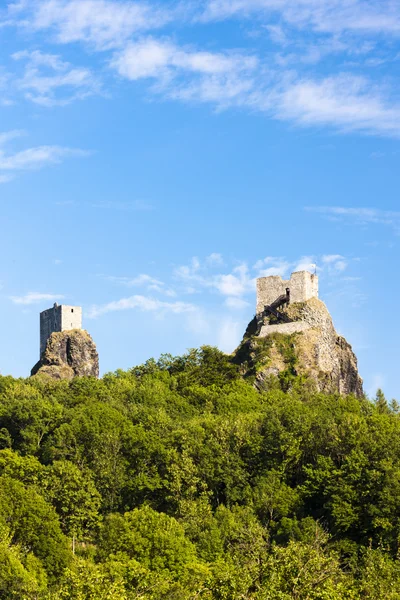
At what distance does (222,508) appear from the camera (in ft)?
283

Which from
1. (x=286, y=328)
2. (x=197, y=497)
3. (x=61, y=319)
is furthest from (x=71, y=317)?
(x=197, y=497)

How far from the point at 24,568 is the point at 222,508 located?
16767 millimetres

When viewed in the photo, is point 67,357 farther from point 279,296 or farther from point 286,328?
point 286,328

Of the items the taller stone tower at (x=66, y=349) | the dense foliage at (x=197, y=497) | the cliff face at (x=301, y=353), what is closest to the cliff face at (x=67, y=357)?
the taller stone tower at (x=66, y=349)

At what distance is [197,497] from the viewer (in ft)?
295

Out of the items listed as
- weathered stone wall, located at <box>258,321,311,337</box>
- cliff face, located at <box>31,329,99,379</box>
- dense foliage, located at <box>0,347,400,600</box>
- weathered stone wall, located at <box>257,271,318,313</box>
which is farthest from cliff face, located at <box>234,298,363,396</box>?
cliff face, located at <box>31,329,99,379</box>

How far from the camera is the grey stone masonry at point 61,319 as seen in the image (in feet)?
509

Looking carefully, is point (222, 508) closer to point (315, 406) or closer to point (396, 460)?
point (396, 460)

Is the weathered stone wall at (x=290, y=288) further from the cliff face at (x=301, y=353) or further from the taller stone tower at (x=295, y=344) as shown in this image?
the cliff face at (x=301, y=353)

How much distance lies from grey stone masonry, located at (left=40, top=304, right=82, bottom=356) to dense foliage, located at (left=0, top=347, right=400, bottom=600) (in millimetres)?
40998

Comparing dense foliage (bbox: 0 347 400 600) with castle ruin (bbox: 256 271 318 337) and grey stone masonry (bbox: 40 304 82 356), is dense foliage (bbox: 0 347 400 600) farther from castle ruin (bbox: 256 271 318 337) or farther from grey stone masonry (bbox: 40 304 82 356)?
grey stone masonry (bbox: 40 304 82 356)

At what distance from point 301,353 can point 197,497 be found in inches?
1390

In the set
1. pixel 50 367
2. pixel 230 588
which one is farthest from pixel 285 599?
pixel 50 367

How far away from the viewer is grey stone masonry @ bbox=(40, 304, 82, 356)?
155m
